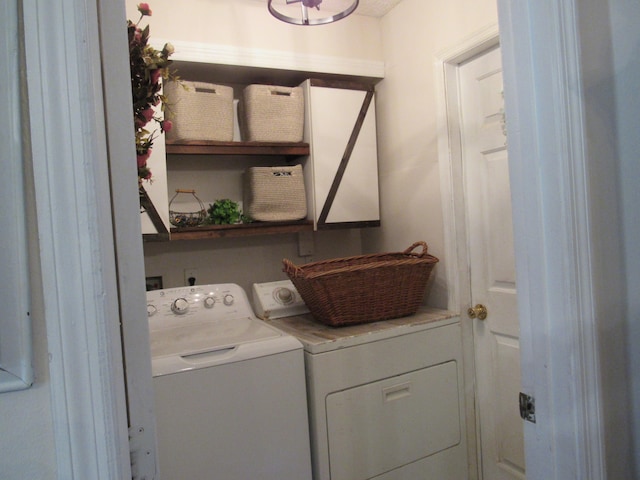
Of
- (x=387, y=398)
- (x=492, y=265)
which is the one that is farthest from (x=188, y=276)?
(x=492, y=265)

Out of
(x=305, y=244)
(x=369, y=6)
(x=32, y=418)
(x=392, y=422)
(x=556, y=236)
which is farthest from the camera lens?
(x=305, y=244)

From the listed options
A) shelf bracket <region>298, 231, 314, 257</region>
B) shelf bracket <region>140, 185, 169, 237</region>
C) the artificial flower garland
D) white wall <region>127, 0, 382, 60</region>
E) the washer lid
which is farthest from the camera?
shelf bracket <region>298, 231, 314, 257</region>

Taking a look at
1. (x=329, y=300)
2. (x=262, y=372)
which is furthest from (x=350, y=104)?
(x=262, y=372)

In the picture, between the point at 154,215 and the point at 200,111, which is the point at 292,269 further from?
the point at 200,111

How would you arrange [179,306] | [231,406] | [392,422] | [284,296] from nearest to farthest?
[231,406]
[392,422]
[179,306]
[284,296]

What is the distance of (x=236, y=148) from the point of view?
2053mm

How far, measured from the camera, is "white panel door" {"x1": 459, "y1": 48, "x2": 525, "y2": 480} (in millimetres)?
1799

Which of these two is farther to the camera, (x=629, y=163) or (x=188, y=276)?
(x=188, y=276)

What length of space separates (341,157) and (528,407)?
1609 mm

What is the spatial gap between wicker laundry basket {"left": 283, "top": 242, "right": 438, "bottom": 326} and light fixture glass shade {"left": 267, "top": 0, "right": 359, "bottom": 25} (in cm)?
94

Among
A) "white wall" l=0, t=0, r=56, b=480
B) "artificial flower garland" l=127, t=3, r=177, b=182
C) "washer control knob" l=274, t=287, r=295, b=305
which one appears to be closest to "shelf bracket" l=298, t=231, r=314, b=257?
"washer control knob" l=274, t=287, r=295, b=305

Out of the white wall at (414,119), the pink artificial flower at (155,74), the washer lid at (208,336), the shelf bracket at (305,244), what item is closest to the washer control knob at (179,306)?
the washer lid at (208,336)

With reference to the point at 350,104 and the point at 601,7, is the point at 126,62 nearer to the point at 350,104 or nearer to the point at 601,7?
the point at 601,7

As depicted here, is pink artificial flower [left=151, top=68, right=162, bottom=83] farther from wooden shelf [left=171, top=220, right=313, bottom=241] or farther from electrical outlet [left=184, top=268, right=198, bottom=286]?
electrical outlet [left=184, top=268, right=198, bottom=286]
